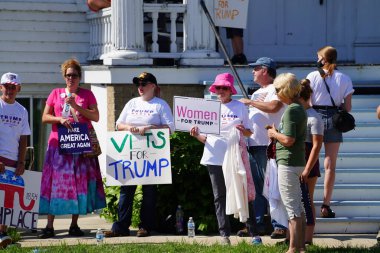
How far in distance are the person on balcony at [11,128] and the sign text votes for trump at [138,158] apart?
99 cm

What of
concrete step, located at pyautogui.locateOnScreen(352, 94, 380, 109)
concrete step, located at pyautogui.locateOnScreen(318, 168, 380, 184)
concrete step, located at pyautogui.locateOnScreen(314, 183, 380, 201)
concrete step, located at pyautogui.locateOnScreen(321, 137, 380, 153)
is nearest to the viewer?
concrete step, located at pyautogui.locateOnScreen(314, 183, 380, 201)

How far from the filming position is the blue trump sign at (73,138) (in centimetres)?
1270

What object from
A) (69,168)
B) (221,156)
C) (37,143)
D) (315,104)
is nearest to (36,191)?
(69,168)

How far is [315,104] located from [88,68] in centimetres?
374

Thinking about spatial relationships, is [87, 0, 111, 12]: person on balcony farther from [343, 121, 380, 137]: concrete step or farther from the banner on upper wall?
[343, 121, 380, 137]: concrete step

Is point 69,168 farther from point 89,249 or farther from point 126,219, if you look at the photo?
point 89,249

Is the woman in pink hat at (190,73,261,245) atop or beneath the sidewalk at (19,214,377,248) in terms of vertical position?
atop

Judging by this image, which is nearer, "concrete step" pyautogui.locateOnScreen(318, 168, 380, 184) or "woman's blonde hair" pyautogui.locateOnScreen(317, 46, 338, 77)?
"woman's blonde hair" pyautogui.locateOnScreen(317, 46, 338, 77)

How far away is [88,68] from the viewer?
15344 millimetres

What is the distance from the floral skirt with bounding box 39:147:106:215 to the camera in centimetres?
1284

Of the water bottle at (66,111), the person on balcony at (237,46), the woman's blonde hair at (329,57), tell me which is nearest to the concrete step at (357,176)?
the woman's blonde hair at (329,57)

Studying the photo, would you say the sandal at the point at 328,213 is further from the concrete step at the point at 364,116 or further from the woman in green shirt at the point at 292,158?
A: the concrete step at the point at 364,116

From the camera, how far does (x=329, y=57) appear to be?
41.7ft

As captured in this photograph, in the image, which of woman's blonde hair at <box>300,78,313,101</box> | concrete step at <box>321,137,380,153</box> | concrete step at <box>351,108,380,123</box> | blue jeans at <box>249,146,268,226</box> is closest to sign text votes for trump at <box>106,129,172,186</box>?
blue jeans at <box>249,146,268,226</box>
